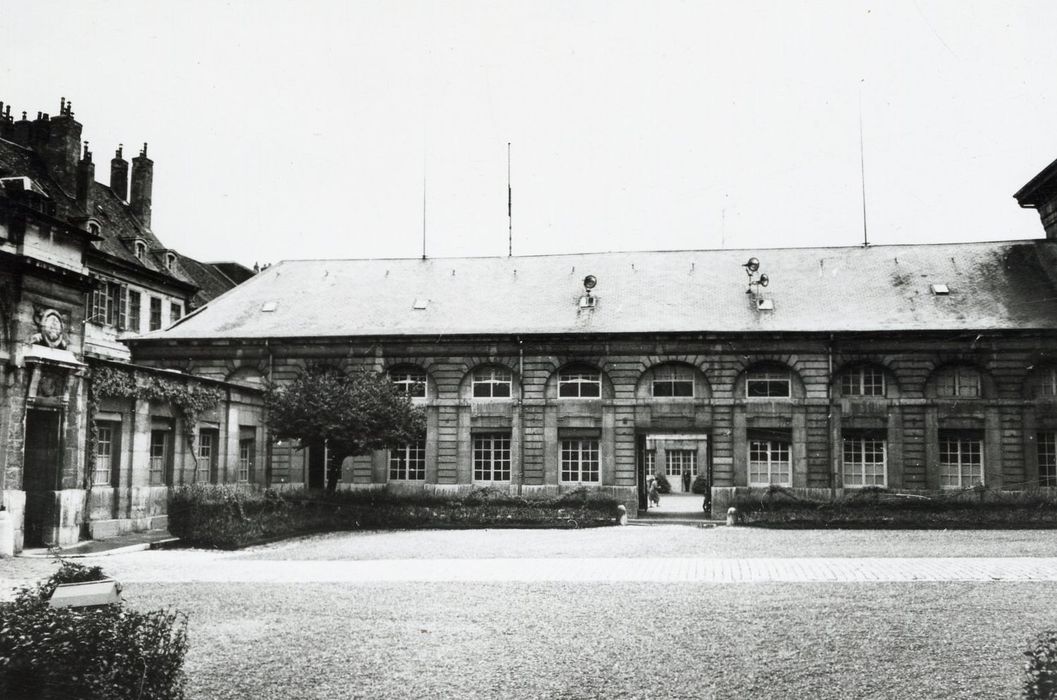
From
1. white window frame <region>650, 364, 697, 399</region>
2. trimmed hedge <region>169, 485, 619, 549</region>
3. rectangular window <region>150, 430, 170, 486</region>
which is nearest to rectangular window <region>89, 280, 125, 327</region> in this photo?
rectangular window <region>150, 430, 170, 486</region>

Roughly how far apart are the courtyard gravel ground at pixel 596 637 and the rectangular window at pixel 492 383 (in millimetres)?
16644

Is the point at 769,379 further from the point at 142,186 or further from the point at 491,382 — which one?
the point at 142,186

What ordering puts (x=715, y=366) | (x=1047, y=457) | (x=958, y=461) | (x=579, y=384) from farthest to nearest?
(x=579, y=384), (x=715, y=366), (x=958, y=461), (x=1047, y=457)

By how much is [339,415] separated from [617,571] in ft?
41.6

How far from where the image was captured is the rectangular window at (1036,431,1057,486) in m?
29.5

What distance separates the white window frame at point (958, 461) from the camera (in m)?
29.9

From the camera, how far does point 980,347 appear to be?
2978 centimetres

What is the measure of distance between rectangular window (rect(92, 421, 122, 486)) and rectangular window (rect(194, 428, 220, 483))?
4106mm

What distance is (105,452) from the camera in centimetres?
2186

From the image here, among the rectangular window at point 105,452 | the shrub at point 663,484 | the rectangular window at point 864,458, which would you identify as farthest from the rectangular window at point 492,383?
the shrub at point 663,484

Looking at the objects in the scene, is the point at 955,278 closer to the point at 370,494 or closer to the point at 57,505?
the point at 370,494

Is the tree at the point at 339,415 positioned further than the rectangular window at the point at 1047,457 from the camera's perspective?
No

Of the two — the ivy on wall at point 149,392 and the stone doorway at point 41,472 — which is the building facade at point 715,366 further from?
the stone doorway at point 41,472

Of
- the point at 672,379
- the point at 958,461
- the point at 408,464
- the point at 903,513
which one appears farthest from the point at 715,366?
the point at 408,464
